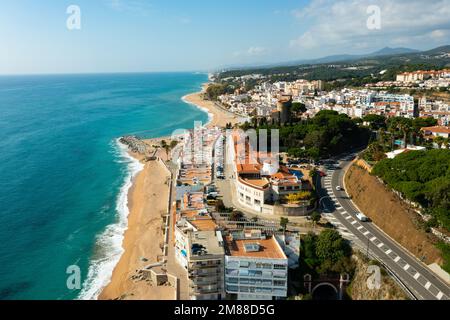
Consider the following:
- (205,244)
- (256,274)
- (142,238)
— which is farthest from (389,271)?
(142,238)

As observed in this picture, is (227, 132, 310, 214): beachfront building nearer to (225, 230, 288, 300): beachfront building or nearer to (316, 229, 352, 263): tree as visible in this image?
(316, 229, 352, 263): tree

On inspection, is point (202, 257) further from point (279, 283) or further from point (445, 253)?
point (445, 253)

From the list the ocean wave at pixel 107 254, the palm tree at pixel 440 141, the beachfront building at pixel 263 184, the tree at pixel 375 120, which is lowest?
the ocean wave at pixel 107 254

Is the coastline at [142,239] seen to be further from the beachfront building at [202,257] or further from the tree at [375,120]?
the tree at [375,120]

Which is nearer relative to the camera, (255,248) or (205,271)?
(205,271)

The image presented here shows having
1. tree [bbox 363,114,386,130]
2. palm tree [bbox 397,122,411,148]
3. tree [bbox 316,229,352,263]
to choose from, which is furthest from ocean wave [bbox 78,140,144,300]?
tree [bbox 363,114,386,130]

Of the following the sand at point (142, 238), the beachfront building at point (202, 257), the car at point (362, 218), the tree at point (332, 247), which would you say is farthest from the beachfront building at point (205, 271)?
the car at point (362, 218)
